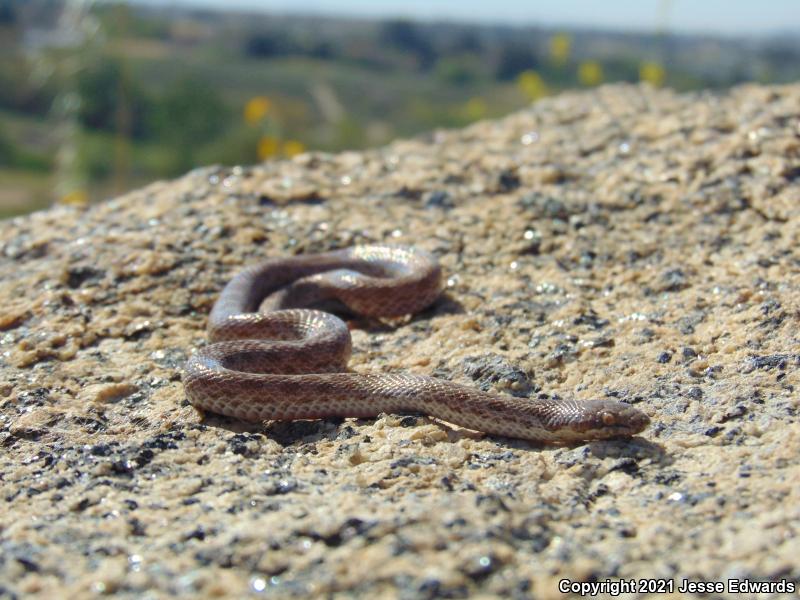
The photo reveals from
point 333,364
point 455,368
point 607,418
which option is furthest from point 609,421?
point 333,364

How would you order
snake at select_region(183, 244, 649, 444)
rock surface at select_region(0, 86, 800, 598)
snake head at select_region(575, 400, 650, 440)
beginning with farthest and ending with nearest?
snake at select_region(183, 244, 649, 444), snake head at select_region(575, 400, 650, 440), rock surface at select_region(0, 86, 800, 598)

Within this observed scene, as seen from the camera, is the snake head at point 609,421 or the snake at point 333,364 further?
the snake at point 333,364

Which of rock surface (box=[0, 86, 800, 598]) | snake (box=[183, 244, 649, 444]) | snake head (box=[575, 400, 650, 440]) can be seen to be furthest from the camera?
snake (box=[183, 244, 649, 444])

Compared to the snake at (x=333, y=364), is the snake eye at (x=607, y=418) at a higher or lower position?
higher

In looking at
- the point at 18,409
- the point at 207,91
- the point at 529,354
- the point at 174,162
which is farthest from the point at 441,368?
the point at 207,91

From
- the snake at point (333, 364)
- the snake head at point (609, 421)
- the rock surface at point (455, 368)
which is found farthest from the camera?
the snake at point (333, 364)

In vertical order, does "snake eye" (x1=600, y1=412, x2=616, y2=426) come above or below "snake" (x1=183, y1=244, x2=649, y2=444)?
above
